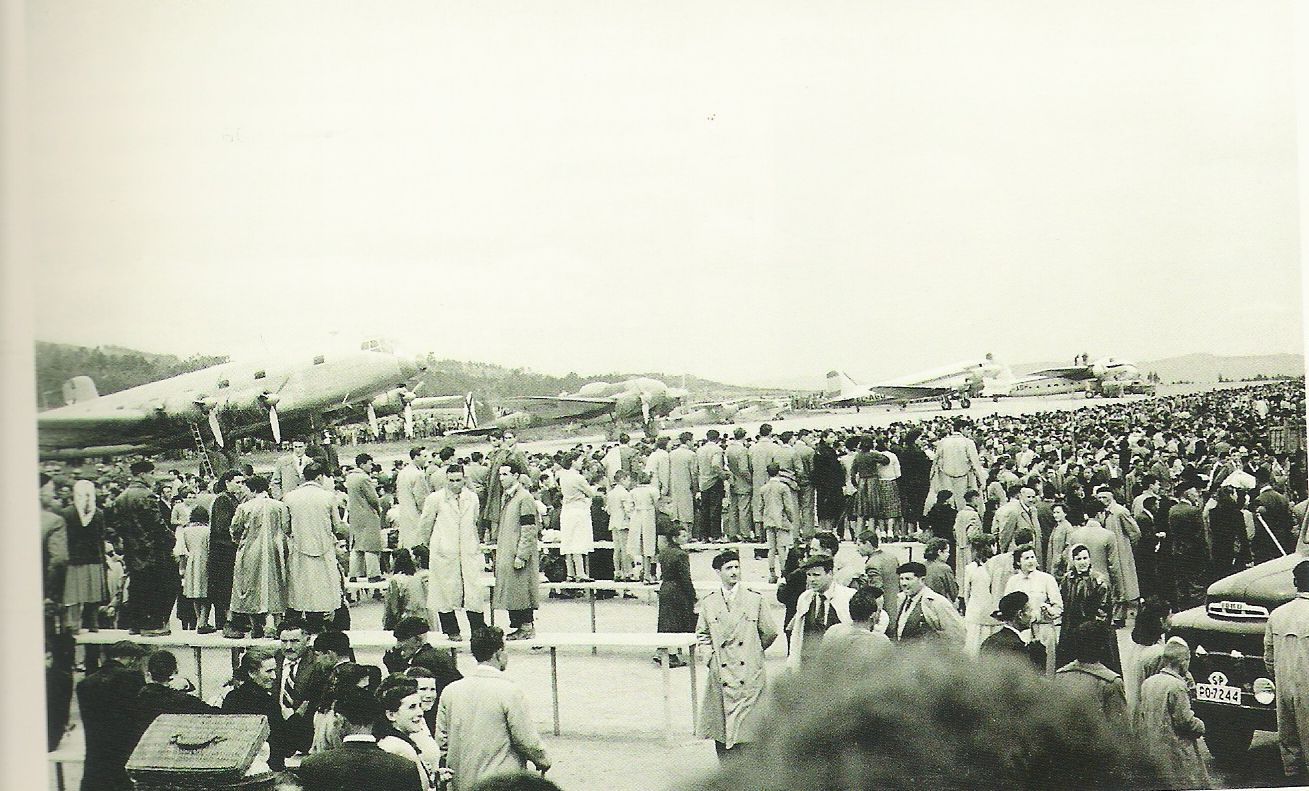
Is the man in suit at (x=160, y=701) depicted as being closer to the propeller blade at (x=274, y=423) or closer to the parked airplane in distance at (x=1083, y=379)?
the propeller blade at (x=274, y=423)

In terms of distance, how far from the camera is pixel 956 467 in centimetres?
764

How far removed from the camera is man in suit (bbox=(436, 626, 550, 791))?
19.5 ft

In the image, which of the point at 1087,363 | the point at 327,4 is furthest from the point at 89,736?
the point at 1087,363

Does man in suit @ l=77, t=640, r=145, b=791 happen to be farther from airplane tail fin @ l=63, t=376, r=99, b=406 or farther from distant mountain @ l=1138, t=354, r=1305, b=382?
distant mountain @ l=1138, t=354, r=1305, b=382

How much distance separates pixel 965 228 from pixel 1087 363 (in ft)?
3.61

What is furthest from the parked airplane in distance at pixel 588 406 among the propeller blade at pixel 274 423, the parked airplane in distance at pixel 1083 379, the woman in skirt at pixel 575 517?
the parked airplane in distance at pixel 1083 379

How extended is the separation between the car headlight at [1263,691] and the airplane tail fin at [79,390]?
642 centimetres

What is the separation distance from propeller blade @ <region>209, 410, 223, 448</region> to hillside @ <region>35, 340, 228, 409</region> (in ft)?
1.02

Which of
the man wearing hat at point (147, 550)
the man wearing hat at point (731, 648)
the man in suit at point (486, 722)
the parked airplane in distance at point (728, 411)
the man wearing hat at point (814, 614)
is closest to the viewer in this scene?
the man in suit at point (486, 722)

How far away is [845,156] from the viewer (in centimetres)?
746

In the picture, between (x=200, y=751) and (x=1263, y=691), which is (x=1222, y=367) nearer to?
(x=1263, y=691)

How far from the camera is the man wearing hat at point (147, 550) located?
6898 millimetres

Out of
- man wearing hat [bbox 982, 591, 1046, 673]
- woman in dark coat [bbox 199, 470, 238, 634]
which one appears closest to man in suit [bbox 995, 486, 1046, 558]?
man wearing hat [bbox 982, 591, 1046, 673]

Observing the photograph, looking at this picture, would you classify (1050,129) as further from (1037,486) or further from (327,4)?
(327,4)
